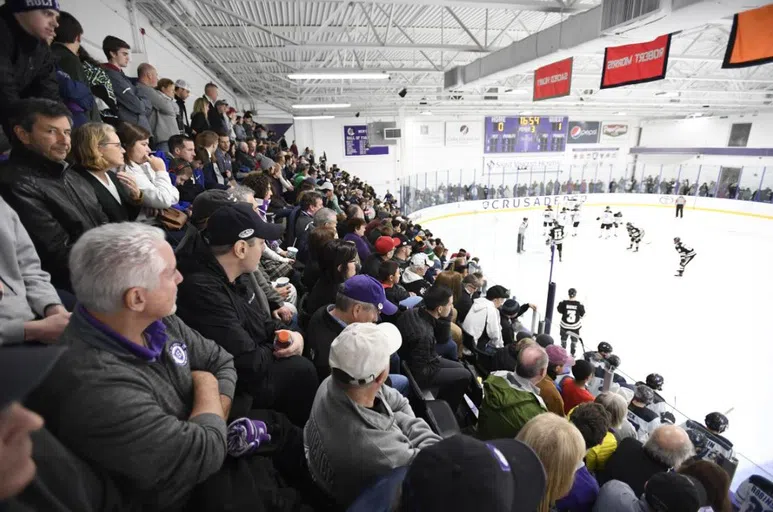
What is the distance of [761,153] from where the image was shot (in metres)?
20.7

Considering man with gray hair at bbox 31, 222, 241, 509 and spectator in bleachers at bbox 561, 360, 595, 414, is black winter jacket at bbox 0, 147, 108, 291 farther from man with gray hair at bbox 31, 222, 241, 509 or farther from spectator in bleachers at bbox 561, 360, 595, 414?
spectator in bleachers at bbox 561, 360, 595, 414

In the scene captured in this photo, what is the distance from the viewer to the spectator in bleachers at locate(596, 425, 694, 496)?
6.80 feet

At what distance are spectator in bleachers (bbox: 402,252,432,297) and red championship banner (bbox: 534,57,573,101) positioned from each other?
4.32 metres

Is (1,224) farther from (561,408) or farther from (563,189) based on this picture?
(563,189)

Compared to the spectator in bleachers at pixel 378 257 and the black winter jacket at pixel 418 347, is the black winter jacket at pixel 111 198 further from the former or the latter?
the spectator in bleachers at pixel 378 257

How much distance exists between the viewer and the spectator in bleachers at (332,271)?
2.49 metres

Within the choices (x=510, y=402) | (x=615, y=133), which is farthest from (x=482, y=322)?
(x=615, y=133)

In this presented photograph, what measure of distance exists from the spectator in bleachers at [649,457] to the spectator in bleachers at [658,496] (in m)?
0.37

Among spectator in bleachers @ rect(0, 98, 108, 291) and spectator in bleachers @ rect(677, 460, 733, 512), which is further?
spectator in bleachers @ rect(677, 460, 733, 512)

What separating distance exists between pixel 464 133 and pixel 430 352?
22082 millimetres

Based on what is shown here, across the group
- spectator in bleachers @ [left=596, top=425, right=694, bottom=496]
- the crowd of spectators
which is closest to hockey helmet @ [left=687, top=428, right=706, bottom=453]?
the crowd of spectators

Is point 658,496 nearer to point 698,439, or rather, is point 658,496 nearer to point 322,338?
point 322,338

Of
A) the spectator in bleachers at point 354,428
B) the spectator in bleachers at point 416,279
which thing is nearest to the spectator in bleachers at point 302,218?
the spectator in bleachers at point 416,279

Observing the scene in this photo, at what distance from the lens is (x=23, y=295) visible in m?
1.32
